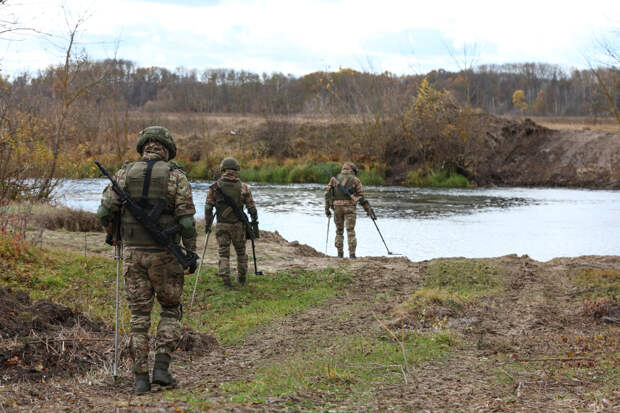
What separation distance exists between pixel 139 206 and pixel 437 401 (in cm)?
365

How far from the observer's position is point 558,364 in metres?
7.32

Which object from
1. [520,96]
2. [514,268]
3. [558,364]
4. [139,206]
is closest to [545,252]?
[514,268]

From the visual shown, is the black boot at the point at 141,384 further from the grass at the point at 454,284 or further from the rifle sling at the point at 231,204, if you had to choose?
the rifle sling at the point at 231,204

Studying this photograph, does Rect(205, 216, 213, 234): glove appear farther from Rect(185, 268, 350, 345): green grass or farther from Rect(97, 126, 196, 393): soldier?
Rect(97, 126, 196, 393): soldier

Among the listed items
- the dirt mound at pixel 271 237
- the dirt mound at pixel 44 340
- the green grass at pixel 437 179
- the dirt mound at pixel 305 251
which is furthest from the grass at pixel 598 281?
the green grass at pixel 437 179

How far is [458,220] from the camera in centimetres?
2550

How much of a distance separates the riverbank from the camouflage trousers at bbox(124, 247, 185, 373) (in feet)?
1.77

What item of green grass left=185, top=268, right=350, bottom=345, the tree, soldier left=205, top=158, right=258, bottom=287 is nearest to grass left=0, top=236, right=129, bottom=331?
green grass left=185, top=268, right=350, bottom=345

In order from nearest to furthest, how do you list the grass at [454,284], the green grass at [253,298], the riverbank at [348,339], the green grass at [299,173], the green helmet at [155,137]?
1. the riverbank at [348,339]
2. the green helmet at [155,137]
3. the green grass at [253,298]
4. the grass at [454,284]
5. the green grass at [299,173]

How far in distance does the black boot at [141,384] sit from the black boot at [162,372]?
9 cm

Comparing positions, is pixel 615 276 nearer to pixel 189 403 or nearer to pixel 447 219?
pixel 189 403

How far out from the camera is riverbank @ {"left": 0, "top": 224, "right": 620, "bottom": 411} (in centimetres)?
585

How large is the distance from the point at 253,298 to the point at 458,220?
16005 millimetres

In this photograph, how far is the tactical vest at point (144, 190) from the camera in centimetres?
630
